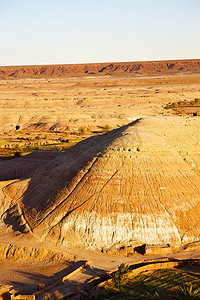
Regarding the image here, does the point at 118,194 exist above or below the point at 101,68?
below

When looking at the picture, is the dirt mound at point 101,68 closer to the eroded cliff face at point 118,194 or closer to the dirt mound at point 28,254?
the eroded cliff face at point 118,194

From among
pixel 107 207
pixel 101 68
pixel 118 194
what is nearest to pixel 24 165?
pixel 118 194

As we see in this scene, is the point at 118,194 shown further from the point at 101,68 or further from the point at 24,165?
the point at 101,68

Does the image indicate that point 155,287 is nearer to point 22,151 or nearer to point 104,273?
point 104,273

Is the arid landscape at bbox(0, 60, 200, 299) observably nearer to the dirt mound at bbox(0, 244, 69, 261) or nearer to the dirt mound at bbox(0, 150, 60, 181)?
the dirt mound at bbox(0, 244, 69, 261)

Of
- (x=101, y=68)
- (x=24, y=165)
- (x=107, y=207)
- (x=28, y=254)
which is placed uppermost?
(x=101, y=68)

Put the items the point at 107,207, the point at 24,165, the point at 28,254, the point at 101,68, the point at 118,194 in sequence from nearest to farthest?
the point at 28,254 < the point at 107,207 < the point at 118,194 < the point at 24,165 < the point at 101,68
